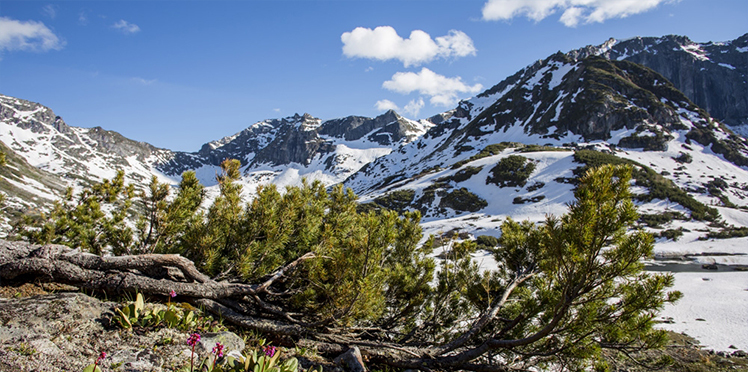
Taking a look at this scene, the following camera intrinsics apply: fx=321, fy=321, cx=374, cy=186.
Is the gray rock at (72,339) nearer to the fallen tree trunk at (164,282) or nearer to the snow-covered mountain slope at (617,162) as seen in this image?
the fallen tree trunk at (164,282)

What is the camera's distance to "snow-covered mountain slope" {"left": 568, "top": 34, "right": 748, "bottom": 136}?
156125 mm

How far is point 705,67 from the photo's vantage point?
164m

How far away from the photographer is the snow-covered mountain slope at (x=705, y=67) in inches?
6147

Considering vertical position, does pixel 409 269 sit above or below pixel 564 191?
above

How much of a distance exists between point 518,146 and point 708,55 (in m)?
165

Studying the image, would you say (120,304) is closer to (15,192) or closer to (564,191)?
(564,191)

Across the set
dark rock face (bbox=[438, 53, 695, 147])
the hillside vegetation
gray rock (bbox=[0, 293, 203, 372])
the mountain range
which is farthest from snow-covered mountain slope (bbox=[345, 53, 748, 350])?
gray rock (bbox=[0, 293, 203, 372])

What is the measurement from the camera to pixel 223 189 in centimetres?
493

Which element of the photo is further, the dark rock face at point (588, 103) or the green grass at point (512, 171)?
the dark rock face at point (588, 103)

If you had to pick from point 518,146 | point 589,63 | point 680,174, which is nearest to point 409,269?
point 680,174

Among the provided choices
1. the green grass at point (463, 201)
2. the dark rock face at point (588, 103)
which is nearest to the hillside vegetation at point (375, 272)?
the green grass at point (463, 201)

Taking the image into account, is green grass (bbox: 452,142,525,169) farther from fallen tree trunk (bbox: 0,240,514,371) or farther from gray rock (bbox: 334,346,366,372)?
gray rock (bbox: 334,346,366,372)

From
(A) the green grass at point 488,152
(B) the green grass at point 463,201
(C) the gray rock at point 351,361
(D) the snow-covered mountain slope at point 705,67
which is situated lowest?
(B) the green grass at point 463,201

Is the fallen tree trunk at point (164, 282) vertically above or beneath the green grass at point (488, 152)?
beneath
